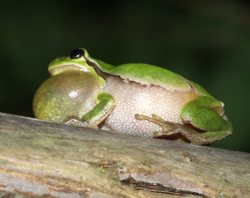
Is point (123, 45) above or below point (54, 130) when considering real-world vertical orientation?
below

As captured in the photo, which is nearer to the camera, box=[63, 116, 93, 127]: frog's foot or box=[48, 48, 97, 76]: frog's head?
box=[63, 116, 93, 127]: frog's foot

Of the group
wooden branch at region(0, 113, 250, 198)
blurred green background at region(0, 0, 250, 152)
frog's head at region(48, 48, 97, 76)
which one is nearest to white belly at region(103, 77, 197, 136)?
frog's head at region(48, 48, 97, 76)

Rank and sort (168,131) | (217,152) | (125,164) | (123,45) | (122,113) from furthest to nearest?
(123,45) → (122,113) → (168,131) → (217,152) → (125,164)

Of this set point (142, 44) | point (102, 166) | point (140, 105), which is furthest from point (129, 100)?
point (142, 44)

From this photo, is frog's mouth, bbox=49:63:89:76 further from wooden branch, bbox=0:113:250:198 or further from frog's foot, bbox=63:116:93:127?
wooden branch, bbox=0:113:250:198

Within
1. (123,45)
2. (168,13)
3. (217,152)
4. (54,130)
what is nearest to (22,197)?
(54,130)

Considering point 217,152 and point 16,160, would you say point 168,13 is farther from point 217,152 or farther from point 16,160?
point 16,160
